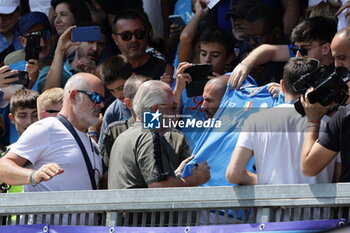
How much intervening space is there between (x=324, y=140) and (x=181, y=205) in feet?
2.80

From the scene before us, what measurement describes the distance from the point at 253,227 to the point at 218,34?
8.19 feet

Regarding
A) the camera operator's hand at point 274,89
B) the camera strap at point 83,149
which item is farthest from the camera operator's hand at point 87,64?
the camera operator's hand at point 274,89

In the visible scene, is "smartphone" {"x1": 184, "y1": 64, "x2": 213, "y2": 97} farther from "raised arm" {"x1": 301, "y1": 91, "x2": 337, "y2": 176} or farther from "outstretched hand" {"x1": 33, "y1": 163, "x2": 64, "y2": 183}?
"raised arm" {"x1": 301, "y1": 91, "x2": 337, "y2": 176}

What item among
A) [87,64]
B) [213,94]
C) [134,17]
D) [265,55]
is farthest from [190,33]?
[213,94]

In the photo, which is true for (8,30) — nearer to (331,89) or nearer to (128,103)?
(128,103)

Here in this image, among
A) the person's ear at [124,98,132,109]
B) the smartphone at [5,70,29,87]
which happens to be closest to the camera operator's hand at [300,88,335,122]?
the person's ear at [124,98,132,109]

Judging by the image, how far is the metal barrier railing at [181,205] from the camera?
4426 millimetres

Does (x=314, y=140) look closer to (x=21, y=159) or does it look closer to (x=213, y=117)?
(x=213, y=117)

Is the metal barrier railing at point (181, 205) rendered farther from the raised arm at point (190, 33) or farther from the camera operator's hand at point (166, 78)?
the raised arm at point (190, 33)

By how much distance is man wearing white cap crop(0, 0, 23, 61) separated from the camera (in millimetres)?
8180

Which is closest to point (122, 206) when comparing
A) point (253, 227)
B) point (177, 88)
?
point (253, 227)

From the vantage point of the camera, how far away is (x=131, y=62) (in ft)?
23.7

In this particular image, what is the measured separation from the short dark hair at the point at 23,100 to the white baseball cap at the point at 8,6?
1.37m

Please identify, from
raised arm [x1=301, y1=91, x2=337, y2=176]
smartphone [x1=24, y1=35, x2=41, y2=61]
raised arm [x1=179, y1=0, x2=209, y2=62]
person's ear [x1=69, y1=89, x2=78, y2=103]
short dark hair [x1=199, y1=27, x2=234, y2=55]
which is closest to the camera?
raised arm [x1=301, y1=91, x2=337, y2=176]
